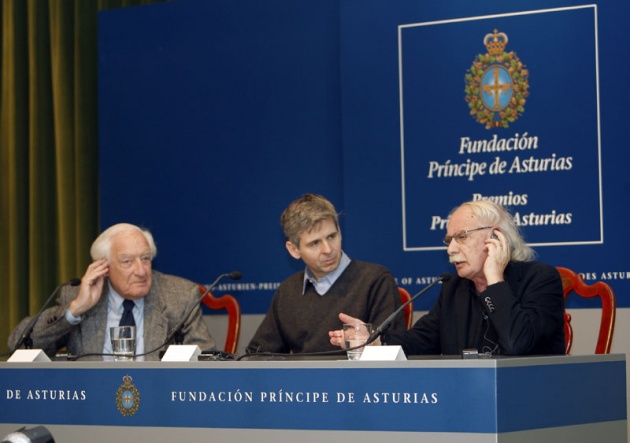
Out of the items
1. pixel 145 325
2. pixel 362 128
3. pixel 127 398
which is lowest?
pixel 127 398

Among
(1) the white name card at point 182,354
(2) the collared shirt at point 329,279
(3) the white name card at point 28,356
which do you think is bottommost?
(3) the white name card at point 28,356

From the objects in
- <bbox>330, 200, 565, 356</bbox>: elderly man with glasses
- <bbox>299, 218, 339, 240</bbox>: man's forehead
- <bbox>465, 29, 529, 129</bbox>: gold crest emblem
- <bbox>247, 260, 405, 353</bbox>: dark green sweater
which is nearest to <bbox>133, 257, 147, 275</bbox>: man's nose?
<bbox>247, 260, 405, 353</bbox>: dark green sweater

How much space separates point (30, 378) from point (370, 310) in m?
1.32

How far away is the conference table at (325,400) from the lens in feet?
8.66

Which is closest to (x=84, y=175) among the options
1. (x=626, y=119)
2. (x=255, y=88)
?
(x=255, y=88)

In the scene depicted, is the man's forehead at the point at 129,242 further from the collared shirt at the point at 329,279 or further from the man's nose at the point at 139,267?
the collared shirt at the point at 329,279

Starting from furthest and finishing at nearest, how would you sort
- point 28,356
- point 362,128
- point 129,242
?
1. point 362,128
2. point 129,242
3. point 28,356

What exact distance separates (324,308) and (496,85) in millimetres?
1282

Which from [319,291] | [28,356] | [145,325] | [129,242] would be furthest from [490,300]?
[129,242]

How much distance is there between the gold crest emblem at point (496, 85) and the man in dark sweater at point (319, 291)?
93cm

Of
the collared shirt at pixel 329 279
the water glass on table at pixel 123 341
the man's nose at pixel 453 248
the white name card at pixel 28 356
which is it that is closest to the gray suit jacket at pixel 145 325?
the collared shirt at pixel 329 279

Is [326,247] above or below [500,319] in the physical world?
above

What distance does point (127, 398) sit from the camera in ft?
10.2

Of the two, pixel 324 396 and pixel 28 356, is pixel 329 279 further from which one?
pixel 324 396
